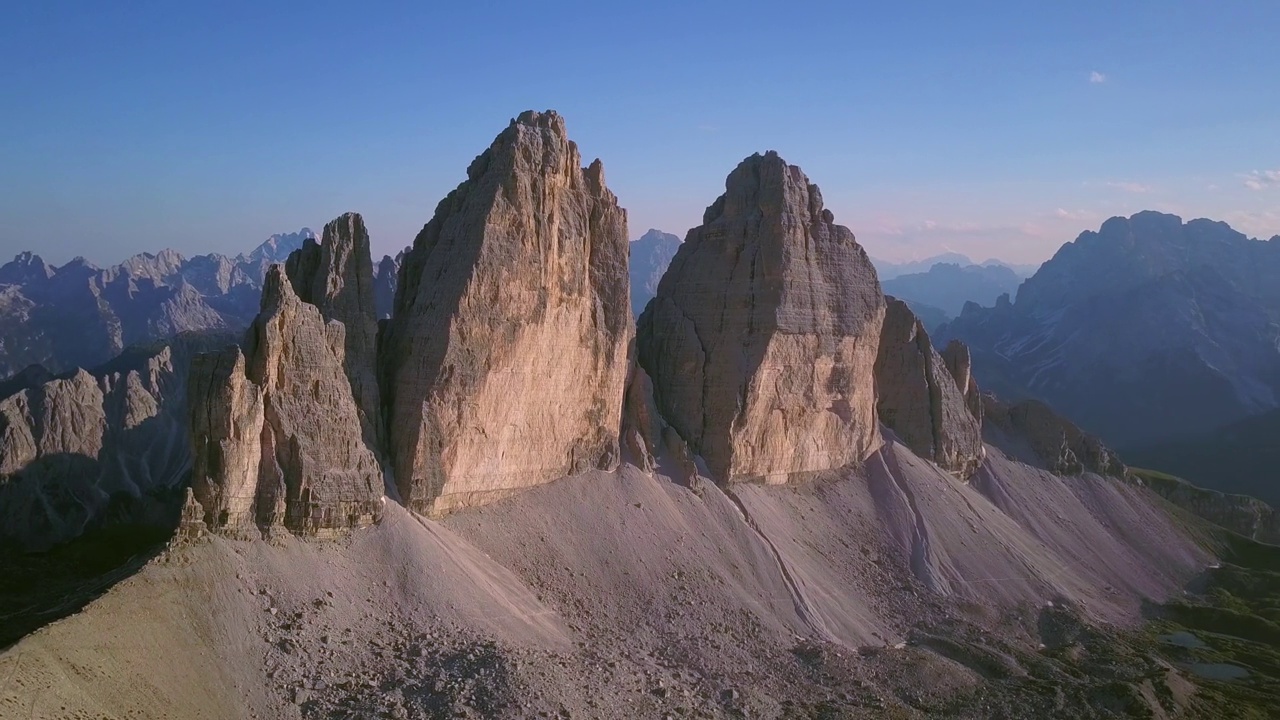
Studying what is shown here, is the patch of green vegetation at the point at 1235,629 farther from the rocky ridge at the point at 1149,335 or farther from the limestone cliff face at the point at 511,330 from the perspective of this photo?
the rocky ridge at the point at 1149,335

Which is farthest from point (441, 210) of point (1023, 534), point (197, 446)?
point (1023, 534)

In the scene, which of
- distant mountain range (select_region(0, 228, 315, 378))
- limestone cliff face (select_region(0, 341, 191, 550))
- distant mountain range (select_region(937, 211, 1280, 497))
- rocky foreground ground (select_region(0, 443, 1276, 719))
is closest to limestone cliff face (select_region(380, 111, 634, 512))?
rocky foreground ground (select_region(0, 443, 1276, 719))

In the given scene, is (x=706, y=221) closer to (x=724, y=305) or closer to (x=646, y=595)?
(x=724, y=305)

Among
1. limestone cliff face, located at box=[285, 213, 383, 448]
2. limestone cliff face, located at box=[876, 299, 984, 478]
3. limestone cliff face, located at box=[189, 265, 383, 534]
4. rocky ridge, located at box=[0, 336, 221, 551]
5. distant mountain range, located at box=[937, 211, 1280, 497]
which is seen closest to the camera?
limestone cliff face, located at box=[189, 265, 383, 534]

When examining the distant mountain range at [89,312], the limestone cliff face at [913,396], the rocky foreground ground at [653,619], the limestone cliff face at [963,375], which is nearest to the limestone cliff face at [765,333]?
the rocky foreground ground at [653,619]

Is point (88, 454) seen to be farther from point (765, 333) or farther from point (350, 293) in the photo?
point (765, 333)

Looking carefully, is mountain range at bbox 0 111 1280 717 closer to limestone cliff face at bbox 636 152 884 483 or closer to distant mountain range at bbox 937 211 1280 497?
limestone cliff face at bbox 636 152 884 483

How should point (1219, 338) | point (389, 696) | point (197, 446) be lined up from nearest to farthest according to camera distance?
1. point (389, 696)
2. point (197, 446)
3. point (1219, 338)
